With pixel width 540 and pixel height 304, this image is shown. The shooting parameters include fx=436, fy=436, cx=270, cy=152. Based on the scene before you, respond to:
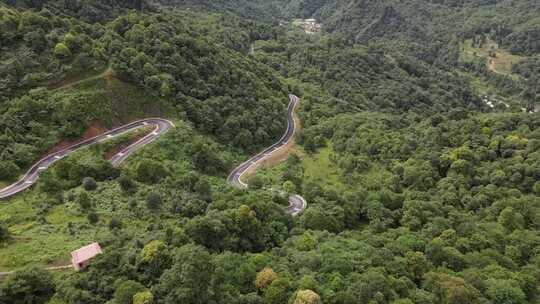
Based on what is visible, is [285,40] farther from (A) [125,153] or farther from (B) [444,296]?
(B) [444,296]

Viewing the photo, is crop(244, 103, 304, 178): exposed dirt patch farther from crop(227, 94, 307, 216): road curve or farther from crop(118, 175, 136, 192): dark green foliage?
crop(118, 175, 136, 192): dark green foliage

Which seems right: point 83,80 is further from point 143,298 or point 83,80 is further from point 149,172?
point 143,298

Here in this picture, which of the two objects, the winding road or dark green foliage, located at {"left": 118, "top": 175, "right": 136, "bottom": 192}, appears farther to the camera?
the winding road

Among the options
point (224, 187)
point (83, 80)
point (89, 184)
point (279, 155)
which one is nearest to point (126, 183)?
point (89, 184)

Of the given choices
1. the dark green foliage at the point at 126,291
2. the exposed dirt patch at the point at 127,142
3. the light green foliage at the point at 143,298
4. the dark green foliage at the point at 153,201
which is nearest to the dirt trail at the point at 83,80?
the exposed dirt patch at the point at 127,142

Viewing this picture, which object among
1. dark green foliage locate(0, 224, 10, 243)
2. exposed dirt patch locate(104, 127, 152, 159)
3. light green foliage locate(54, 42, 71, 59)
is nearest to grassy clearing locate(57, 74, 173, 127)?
exposed dirt patch locate(104, 127, 152, 159)

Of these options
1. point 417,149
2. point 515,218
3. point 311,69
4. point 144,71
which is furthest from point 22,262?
point 311,69
